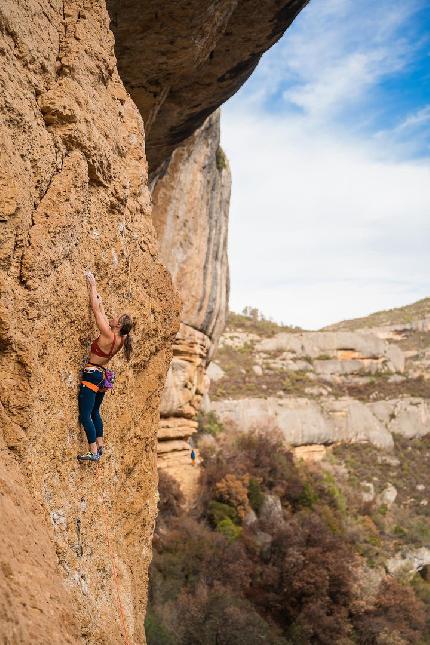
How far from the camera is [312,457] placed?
37.0m

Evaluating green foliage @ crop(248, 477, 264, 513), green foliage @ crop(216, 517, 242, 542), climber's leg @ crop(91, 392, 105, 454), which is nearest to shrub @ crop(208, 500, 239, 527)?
Result: green foliage @ crop(216, 517, 242, 542)

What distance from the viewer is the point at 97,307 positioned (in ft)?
11.4

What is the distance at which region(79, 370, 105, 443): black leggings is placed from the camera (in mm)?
3340

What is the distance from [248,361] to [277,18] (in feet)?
135

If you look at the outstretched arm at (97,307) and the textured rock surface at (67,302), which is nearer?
the textured rock surface at (67,302)

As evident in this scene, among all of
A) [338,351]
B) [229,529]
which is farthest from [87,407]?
[338,351]

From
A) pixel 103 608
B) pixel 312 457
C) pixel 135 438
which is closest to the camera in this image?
pixel 103 608

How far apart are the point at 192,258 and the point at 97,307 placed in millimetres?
11163

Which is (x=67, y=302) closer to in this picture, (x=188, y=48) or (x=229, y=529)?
(x=188, y=48)

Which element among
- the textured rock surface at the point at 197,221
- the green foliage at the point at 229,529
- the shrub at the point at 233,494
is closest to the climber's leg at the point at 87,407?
the textured rock surface at the point at 197,221

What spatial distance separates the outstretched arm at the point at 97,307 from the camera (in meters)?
3.44

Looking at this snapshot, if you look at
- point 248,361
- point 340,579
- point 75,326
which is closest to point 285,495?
point 340,579

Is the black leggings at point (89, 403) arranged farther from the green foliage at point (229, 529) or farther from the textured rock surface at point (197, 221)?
the green foliage at point (229, 529)

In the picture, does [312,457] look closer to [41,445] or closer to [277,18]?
[277,18]
